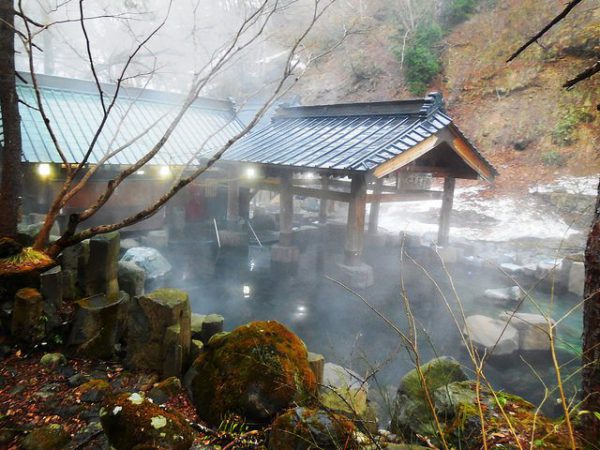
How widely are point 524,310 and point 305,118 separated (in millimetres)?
9872

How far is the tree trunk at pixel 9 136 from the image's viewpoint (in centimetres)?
489

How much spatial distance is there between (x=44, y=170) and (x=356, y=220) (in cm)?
963

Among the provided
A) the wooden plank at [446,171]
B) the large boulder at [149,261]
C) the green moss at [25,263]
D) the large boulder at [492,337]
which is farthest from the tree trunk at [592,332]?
the large boulder at [149,261]

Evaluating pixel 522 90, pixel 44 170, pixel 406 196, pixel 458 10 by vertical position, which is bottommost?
pixel 406 196

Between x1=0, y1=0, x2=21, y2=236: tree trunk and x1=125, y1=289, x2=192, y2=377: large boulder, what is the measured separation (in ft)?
7.86

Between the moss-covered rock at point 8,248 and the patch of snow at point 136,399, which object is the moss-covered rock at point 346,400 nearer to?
the patch of snow at point 136,399

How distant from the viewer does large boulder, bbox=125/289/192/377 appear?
4.27m

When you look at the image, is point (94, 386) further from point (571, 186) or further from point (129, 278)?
point (571, 186)

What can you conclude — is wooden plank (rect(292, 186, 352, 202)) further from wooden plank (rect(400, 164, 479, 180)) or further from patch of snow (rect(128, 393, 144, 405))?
patch of snow (rect(128, 393, 144, 405))

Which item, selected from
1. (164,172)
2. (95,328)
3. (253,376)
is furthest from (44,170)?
(253,376)

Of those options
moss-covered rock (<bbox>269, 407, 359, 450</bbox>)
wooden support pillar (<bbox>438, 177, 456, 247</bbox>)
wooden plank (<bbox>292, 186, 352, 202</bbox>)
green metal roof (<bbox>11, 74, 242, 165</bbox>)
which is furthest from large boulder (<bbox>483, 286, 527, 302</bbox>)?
green metal roof (<bbox>11, 74, 242, 165</bbox>)

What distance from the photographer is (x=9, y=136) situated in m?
5.00

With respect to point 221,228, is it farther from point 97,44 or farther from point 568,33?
point 97,44

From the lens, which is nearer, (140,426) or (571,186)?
(140,426)
